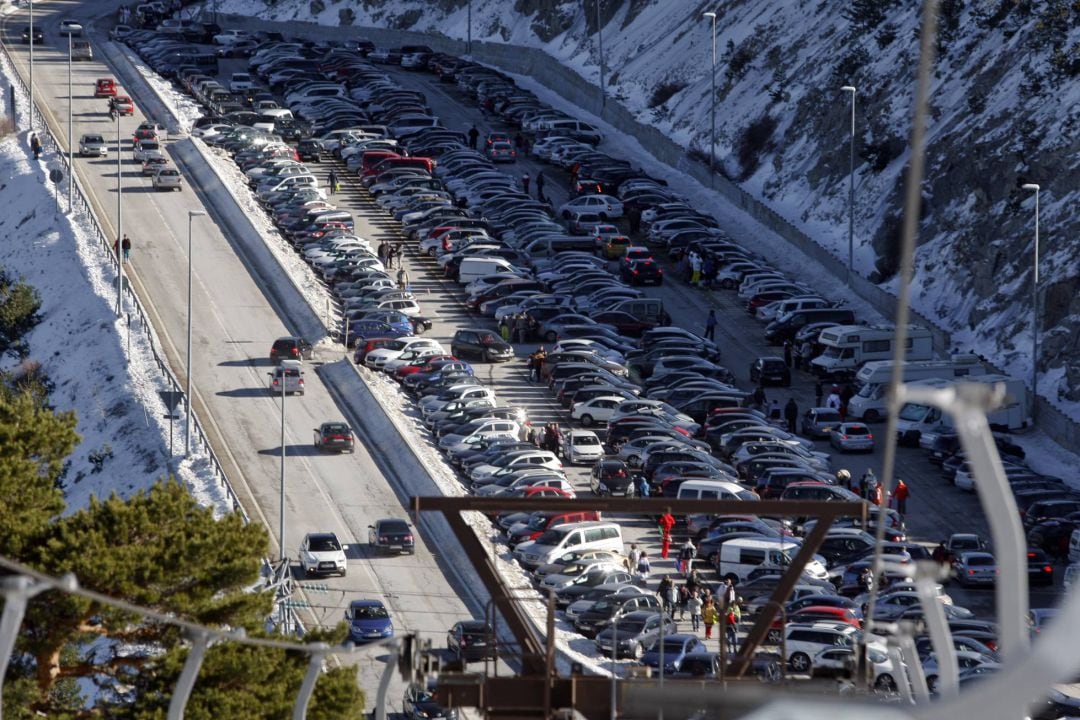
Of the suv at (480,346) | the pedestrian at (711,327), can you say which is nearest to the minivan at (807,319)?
the pedestrian at (711,327)

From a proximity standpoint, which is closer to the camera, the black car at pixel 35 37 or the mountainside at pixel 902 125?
the mountainside at pixel 902 125

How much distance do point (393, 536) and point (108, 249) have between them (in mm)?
35299

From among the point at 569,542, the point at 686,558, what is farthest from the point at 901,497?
the point at 569,542

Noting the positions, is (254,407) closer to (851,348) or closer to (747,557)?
(851,348)

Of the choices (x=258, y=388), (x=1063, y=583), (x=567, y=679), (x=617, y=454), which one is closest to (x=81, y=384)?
(x=258, y=388)

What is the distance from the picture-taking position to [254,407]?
6912 centimetres

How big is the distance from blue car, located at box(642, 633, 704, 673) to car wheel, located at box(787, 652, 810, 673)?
2119 mm

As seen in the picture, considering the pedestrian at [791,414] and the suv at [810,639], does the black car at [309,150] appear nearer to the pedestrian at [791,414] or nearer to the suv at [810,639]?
the pedestrian at [791,414]

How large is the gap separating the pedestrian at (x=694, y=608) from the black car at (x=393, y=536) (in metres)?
8.80

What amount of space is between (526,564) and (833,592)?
333 inches

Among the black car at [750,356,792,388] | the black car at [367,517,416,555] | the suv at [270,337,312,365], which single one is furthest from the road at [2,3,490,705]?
the black car at [750,356,792,388]

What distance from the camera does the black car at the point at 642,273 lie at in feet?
278

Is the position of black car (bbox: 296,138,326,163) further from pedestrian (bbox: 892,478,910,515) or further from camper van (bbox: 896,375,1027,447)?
pedestrian (bbox: 892,478,910,515)

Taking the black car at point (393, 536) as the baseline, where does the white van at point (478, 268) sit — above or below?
above
